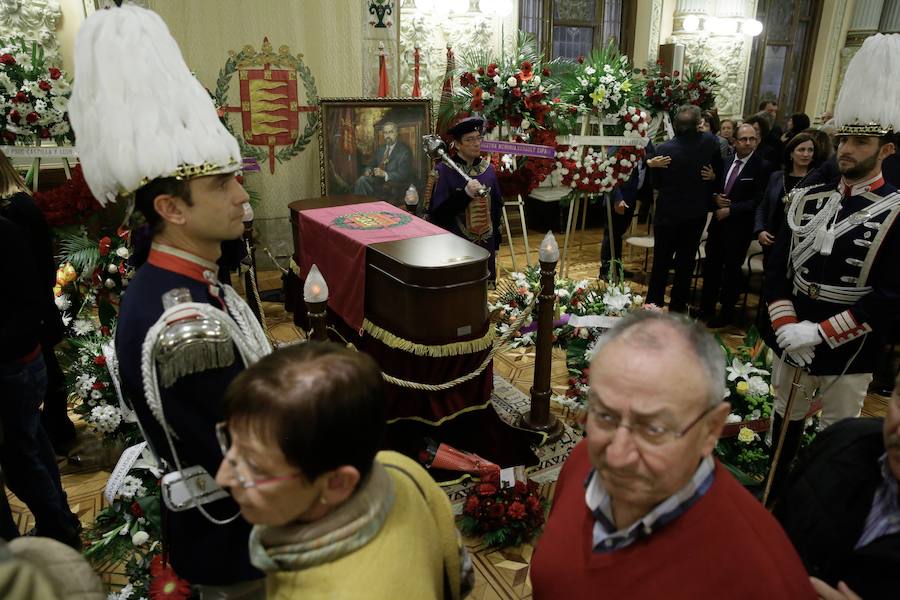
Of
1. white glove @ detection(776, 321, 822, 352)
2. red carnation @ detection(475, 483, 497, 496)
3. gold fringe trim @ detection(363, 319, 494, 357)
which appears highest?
white glove @ detection(776, 321, 822, 352)

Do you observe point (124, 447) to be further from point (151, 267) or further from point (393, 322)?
point (151, 267)

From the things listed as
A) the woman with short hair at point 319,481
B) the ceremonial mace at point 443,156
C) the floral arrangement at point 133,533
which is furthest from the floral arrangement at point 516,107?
the woman with short hair at point 319,481

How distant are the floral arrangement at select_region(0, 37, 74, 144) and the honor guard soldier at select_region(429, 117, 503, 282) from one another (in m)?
2.74

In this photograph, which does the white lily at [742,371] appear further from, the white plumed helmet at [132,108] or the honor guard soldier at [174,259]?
the white plumed helmet at [132,108]

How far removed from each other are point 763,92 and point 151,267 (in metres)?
12.3

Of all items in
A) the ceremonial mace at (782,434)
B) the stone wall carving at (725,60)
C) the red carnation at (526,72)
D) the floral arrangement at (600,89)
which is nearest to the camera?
the ceremonial mace at (782,434)

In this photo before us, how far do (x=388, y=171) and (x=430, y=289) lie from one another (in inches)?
162

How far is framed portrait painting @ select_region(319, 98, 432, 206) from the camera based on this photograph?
654 centimetres

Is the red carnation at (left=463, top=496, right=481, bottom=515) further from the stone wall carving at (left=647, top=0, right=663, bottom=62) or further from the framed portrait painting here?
the stone wall carving at (left=647, top=0, right=663, bottom=62)

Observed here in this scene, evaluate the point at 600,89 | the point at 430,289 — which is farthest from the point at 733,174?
the point at 430,289

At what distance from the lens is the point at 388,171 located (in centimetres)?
686

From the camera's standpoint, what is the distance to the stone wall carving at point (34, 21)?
561 cm

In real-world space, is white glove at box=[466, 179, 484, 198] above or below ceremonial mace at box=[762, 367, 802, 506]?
above

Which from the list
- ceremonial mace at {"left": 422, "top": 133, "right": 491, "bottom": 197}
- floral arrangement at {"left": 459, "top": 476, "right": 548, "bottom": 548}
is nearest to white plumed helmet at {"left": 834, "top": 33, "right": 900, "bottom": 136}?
floral arrangement at {"left": 459, "top": 476, "right": 548, "bottom": 548}
